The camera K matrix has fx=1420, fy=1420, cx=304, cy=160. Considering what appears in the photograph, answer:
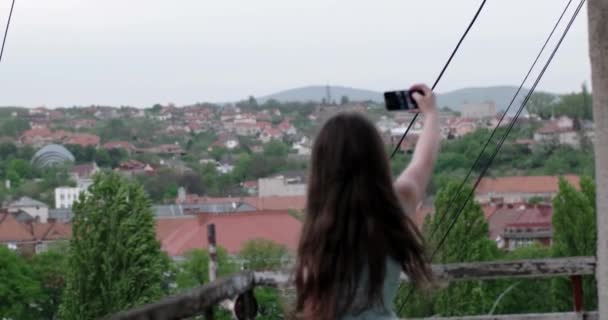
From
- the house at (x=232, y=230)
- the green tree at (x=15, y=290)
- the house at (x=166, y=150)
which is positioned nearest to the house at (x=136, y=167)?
the house at (x=166, y=150)

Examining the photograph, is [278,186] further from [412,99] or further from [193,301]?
[412,99]

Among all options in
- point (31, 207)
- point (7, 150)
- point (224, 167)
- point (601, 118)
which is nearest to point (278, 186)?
point (224, 167)

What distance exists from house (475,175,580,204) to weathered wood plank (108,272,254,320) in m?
71.3

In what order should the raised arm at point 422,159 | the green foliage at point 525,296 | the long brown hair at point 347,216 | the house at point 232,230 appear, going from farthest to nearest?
1. the house at point 232,230
2. the green foliage at point 525,296
3. the raised arm at point 422,159
4. the long brown hair at point 347,216

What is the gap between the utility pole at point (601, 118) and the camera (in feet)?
17.2

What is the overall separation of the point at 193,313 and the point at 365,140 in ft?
5.83

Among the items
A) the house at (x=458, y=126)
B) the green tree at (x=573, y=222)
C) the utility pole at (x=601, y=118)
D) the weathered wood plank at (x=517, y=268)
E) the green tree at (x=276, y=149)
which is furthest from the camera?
the green tree at (x=276, y=149)

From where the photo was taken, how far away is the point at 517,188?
287ft

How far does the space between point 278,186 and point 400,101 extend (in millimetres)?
96476

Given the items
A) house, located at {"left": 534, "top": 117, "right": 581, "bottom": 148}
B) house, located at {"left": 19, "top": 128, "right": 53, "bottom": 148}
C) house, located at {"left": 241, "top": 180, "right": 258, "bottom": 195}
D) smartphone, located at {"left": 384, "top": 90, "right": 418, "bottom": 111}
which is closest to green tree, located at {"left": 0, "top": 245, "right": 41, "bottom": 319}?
house, located at {"left": 534, "top": 117, "right": 581, "bottom": 148}

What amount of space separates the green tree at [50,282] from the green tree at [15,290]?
1.59 ft

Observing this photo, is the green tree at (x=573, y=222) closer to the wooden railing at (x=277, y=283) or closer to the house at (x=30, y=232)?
the wooden railing at (x=277, y=283)

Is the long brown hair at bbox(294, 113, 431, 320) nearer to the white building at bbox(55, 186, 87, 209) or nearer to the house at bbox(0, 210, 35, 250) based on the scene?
the house at bbox(0, 210, 35, 250)

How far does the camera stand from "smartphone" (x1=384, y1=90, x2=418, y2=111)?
9.78ft
